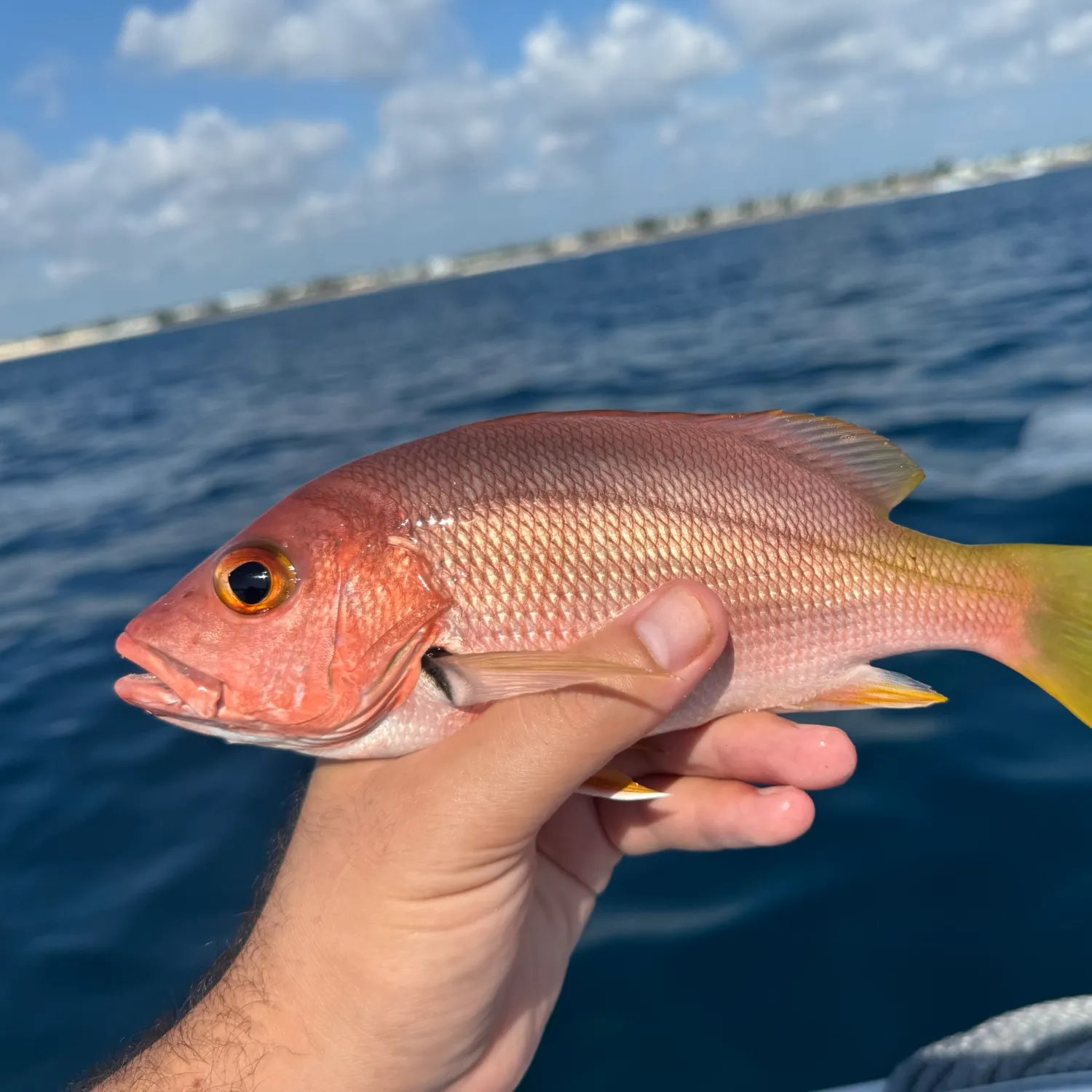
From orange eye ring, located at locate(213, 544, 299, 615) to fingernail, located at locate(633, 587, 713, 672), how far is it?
0.98 m

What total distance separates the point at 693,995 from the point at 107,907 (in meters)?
3.27

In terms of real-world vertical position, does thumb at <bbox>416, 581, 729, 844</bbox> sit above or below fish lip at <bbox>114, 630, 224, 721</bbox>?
below

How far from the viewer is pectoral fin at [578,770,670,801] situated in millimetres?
2408

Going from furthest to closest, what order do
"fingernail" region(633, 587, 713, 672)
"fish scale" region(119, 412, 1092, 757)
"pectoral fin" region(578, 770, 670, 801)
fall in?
"pectoral fin" region(578, 770, 670, 801) → "fish scale" region(119, 412, 1092, 757) → "fingernail" region(633, 587, 713, 672)

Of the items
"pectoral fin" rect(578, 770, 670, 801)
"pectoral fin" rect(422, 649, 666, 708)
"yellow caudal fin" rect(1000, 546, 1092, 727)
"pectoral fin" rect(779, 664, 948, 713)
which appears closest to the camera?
"pectoral fin" rect(422, 649, 666, 708)

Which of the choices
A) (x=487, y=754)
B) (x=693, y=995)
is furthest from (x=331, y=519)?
(x=693, y=995)

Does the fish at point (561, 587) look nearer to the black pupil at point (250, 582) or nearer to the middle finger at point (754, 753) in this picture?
the black pupil at point (250, 582)

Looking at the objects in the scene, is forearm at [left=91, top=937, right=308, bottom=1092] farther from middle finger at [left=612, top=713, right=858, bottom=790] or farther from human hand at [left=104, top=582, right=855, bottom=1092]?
middle finger at [left=612, top=713, right=858, bottom=790]

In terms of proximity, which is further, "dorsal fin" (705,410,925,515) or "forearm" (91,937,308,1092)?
"dorsal fin" (705,410,925,515)

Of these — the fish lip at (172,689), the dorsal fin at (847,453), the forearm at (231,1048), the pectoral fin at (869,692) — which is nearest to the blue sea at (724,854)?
the forearm at (231,1048)

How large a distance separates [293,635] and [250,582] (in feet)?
0.63

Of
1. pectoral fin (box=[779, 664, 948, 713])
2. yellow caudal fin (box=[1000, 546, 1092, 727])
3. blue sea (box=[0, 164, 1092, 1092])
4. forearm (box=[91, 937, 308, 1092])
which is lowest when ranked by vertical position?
blue sea (box=[0, 164, 1092, 1092])

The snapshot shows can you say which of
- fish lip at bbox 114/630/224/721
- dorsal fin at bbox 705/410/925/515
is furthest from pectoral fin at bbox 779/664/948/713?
fish lip at bbox 114/630/224/721

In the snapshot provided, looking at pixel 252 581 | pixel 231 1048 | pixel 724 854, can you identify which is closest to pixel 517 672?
pixel 252 581
